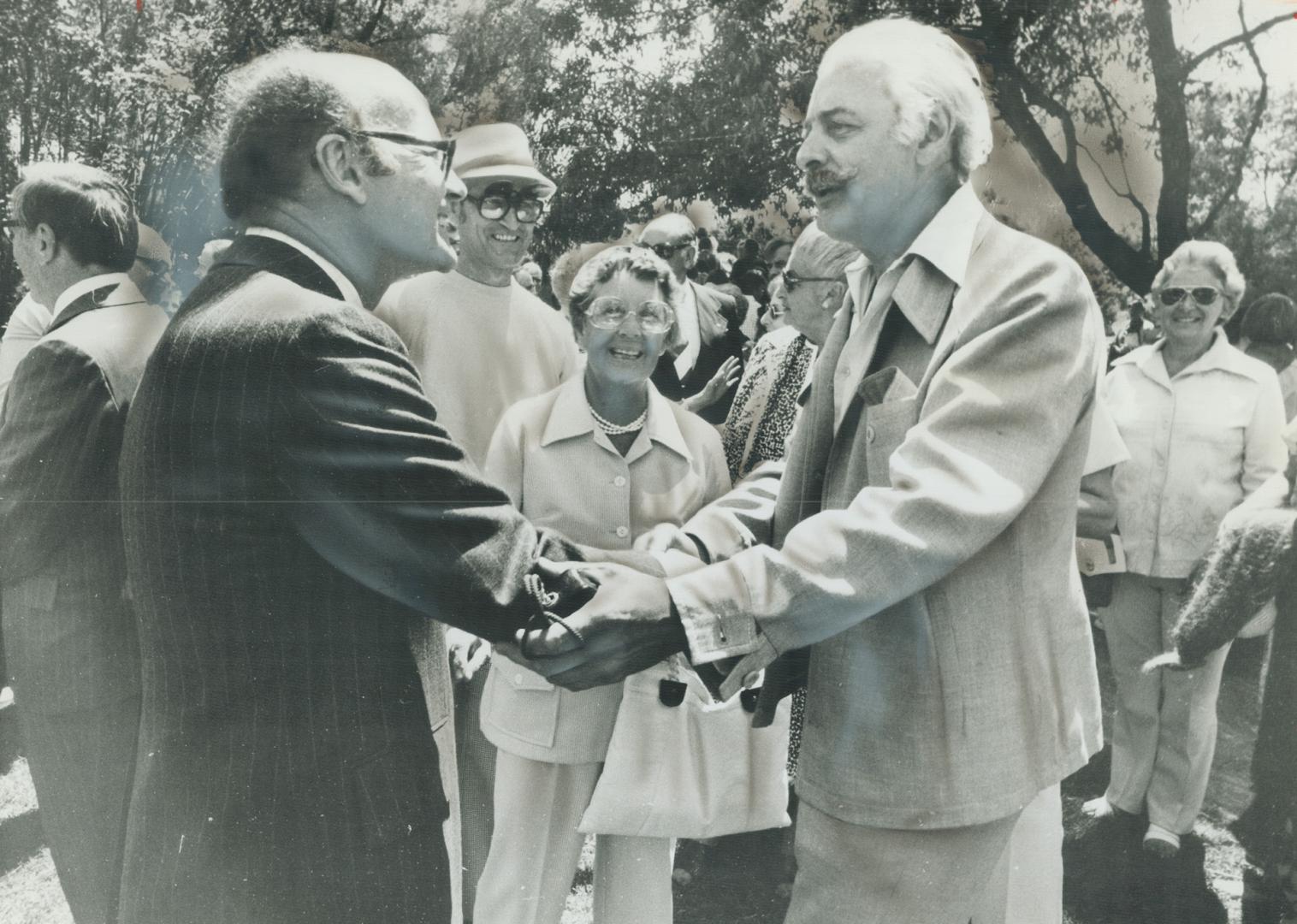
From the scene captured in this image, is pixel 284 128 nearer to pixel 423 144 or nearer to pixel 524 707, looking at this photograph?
pixel 423 144

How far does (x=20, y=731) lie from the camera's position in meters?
2.63

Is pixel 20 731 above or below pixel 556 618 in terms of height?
below

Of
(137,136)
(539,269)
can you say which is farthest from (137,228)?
(539,269)

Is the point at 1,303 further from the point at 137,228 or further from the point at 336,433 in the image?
the point at 336,433

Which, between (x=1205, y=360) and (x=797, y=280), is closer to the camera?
(x=797, y=280)

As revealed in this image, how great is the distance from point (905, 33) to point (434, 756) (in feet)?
5.08

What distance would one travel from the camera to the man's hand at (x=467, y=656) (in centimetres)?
252

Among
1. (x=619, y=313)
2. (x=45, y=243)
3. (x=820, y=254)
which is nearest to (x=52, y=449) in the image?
(x=45, y=243)

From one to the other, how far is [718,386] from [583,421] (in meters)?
0.42

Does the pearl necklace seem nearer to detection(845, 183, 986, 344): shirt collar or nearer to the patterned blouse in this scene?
the patterned blouse

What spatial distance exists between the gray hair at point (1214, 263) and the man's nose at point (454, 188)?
5.62 ft

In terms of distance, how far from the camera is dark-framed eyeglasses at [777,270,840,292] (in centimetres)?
255

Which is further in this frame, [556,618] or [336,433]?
[556,618]

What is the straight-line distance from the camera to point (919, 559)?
5.76ft
